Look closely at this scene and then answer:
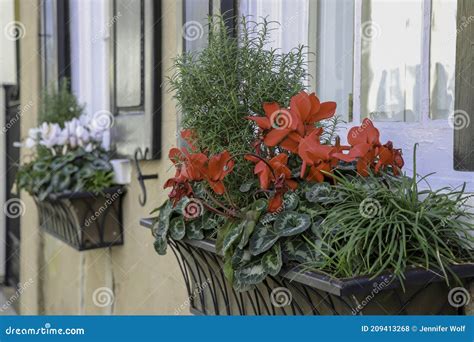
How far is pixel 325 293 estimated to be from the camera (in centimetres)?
113

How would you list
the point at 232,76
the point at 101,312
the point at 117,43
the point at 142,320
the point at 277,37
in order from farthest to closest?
the point at 101,312, the point at 117,43, the point at 277,37, the point at 142,320, the point at 232,76

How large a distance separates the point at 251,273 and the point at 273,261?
0.06 meters

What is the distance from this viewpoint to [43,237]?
404cm

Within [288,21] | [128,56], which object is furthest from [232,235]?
[128,56]

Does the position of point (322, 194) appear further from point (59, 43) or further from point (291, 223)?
point (59, 43)

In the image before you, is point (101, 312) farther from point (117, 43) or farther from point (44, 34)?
point (44, 34)

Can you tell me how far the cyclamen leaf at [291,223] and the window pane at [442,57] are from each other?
18.4 inches

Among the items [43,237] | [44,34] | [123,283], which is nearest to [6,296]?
[43,237]

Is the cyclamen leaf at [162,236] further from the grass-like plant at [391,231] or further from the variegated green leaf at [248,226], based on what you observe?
the grass-like plant at [391,231]

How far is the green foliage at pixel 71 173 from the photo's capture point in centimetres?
268

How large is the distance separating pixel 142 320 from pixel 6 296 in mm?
4154

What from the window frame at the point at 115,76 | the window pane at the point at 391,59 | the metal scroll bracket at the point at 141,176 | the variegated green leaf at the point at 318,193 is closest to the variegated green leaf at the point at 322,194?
the variegated green leaf at the point at 318,193

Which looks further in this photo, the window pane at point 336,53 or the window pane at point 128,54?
the window pane at point 128,54

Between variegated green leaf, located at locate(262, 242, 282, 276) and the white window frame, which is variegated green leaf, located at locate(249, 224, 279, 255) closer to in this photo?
variegated green leaf, located at locate(262, 242, 282, 276)
